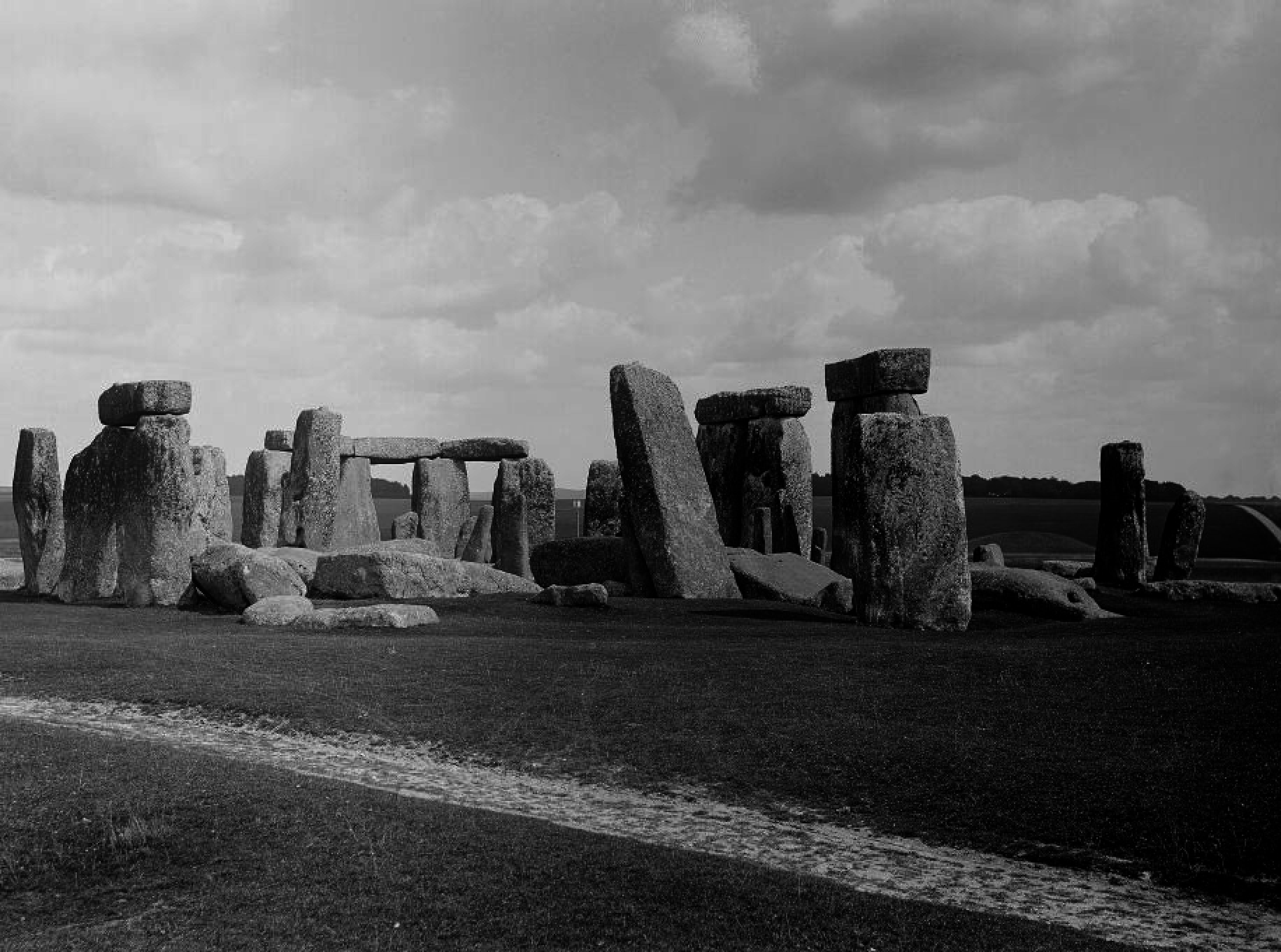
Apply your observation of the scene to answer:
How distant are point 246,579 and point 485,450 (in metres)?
16.9

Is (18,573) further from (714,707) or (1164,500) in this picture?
(1164,500)

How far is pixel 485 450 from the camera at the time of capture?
35312mm

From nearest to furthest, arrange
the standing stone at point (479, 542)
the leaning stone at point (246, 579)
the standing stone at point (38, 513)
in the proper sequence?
the leaning stone at point (246, 579) < the standing stone at point (38, 513) < the standing stone at point (479, 542)

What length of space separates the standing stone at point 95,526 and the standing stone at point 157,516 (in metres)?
0.75

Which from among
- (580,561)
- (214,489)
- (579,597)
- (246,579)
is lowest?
(579,597)

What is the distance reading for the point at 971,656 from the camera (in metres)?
12.3

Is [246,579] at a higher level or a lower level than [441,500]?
lower

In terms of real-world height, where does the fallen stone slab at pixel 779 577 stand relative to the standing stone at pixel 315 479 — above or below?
below

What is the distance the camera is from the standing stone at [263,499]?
116ft

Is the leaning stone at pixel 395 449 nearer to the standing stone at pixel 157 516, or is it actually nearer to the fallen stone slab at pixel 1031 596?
the standing stone at pixel 157 516

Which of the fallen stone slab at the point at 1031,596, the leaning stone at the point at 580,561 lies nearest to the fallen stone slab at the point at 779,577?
the leaning stone at the point at 580,561

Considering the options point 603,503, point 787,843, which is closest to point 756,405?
point 603,503

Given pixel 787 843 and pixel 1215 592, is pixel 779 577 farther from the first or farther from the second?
pixel 787 843

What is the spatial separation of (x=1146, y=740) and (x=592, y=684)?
14.7ft
